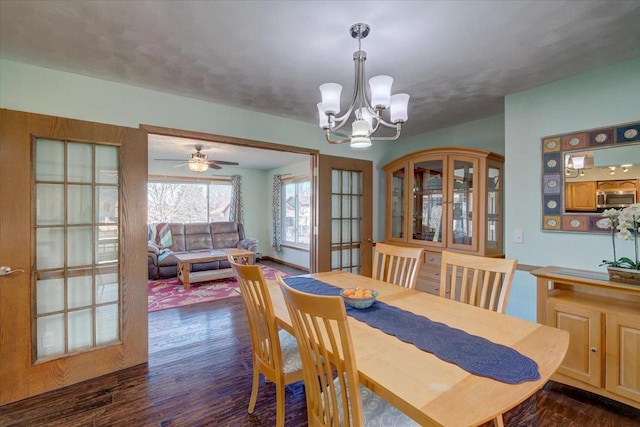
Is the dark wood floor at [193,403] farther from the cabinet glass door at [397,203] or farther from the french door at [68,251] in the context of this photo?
the cabinet glass door at [397,203]

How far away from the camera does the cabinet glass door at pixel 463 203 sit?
9.87 feet

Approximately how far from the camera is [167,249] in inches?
232

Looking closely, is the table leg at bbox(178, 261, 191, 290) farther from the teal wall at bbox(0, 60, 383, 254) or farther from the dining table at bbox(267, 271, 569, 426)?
the dining table at bbox(267, 271, 569, 426)

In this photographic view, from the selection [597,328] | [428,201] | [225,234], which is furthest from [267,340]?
[225,234]

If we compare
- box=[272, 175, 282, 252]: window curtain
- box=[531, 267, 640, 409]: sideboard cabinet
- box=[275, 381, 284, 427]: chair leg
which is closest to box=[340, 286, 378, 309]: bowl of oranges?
box=[275, 381, 284, 427]: chair leg

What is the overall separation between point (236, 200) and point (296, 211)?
160 centimetres

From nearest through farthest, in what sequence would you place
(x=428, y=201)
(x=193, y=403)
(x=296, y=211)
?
(x=193, y=403) → (x=428, y=201) → (x=296, y=211)

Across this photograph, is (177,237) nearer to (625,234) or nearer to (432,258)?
(432,258)

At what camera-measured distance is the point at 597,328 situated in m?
1.94

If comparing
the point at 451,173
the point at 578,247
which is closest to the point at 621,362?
the point at 578,247

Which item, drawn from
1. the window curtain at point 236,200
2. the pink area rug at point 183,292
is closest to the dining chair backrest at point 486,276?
the pink area rug at point 183,292

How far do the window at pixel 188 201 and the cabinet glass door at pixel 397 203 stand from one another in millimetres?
4759

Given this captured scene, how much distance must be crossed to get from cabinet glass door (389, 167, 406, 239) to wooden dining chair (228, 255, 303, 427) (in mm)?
2368

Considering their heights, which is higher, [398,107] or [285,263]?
[398,107]
